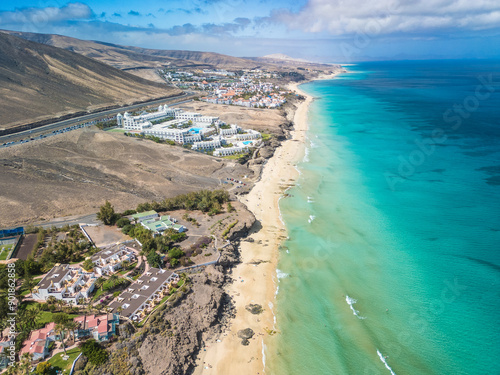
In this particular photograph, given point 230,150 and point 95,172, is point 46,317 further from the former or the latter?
point 230,150

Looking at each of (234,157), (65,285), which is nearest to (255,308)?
(65,285)

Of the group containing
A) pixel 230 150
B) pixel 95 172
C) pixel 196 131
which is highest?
pixel 196 131

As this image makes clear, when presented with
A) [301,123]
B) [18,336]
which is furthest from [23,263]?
[301,123]

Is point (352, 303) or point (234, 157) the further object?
point (234, 157)

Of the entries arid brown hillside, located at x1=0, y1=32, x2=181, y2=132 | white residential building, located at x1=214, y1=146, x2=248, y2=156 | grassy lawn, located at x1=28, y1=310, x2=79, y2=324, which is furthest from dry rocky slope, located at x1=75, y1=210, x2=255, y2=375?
arid brown hillside, located at x1=0, y1=32, x2=181, y2=132

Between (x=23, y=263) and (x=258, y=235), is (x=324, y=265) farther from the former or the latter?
(x=23, y=263)

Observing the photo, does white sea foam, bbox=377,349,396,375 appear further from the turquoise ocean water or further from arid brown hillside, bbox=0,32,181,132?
arid brown hillside, bbox=0,32,181,132
